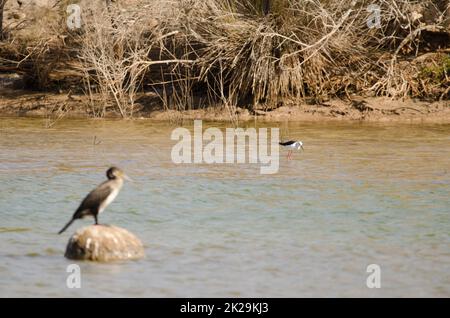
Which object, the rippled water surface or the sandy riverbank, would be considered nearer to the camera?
the rippled water surface

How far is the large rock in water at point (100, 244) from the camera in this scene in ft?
27.1

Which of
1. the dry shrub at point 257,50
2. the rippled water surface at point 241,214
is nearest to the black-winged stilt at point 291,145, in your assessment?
the rippled water surface at point 241,214

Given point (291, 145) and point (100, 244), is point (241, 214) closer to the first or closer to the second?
point (100, 244)

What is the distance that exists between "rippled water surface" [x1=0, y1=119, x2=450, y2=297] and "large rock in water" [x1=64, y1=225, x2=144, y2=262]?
0.11 metres

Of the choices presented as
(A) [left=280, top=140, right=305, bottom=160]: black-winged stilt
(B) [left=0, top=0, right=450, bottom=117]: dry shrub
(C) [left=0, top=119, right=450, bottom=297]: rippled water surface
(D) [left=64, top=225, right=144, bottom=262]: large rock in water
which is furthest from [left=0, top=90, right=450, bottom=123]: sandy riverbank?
(D) [left=64, top=225, right=144, bottom=262]: large rock in water

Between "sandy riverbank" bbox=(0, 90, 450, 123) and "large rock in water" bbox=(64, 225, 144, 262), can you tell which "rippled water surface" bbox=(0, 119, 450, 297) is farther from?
"sandy riverbank" bbox=(0, 90, 450, 123)

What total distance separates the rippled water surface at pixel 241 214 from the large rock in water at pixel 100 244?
0.37 feet

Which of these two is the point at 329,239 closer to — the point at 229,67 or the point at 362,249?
the point at 362,249

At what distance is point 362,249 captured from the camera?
29.1ft

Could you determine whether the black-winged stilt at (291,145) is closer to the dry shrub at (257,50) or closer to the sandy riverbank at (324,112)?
the dry shrub at (257,50)

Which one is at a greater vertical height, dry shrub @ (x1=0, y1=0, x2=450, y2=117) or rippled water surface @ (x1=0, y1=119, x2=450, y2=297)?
dry shrub @ (x1=0, y1=0, x2=450, y2=117)

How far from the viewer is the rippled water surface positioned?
793 cm

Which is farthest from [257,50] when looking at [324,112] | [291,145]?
[291,145]

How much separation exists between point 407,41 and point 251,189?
6.91 meters
